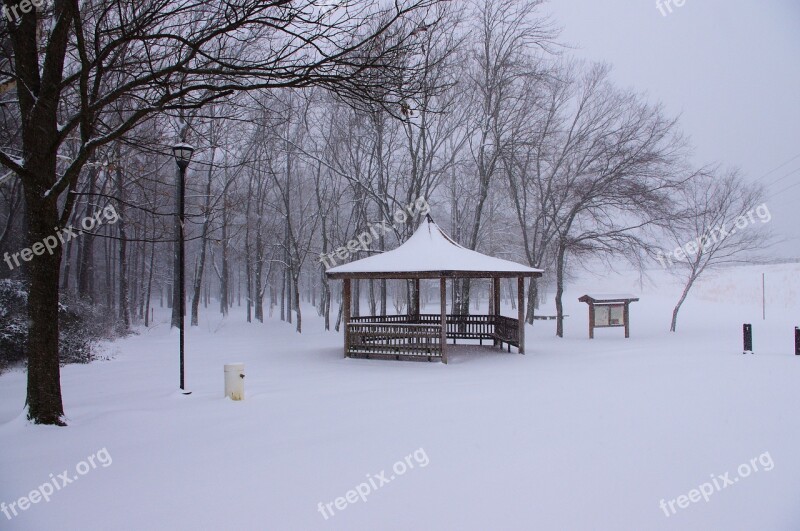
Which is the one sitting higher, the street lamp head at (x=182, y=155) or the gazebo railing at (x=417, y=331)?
the street lamp head at (x=182, y=155)

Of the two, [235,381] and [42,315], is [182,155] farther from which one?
[235,381]

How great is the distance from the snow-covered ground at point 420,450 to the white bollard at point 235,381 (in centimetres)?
29

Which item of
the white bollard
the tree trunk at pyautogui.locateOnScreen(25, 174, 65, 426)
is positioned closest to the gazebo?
the white bollard

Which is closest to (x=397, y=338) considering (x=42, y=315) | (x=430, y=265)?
(x=430, y=265)

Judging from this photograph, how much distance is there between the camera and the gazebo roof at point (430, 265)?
1173 cm

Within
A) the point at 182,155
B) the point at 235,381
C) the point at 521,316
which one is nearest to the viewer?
the point at 235,381

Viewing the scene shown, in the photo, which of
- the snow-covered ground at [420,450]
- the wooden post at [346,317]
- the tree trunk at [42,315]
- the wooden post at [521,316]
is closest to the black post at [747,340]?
the snow-covered ground at [420,450]

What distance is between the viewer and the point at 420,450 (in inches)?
199

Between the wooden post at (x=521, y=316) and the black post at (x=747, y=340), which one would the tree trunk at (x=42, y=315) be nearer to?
the wooden post at (x=521, y=316)

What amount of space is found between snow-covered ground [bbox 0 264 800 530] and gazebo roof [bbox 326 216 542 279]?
284cm

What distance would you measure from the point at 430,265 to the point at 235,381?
6121 millimetres

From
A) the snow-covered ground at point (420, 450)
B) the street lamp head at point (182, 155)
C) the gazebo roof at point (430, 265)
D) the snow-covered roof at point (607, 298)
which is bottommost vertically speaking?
the snow-covered ground at point (420, 450)

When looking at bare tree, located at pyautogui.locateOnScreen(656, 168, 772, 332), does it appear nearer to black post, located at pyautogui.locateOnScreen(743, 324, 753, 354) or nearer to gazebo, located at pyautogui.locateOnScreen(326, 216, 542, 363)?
black post, located at pyautogui.locateOnScreen(743, 324, 753, 354)

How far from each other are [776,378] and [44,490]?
36.5 feet
